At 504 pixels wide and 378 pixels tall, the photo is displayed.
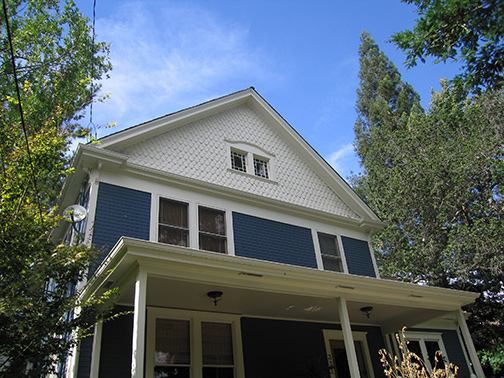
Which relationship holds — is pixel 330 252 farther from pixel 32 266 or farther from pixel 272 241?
pixel 32 266

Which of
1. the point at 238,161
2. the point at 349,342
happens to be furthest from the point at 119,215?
the point at 349,342

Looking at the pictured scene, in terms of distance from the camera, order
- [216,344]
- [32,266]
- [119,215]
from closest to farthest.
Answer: [32,266], [216,344], [119,215]

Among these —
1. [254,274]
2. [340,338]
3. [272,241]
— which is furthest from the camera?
[272,241]

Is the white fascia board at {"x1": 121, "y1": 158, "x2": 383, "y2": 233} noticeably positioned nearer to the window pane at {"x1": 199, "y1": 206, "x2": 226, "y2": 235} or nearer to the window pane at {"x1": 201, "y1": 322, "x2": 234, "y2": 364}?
the window pane at {"x1": 199, "y1": 206, "x2": 226, "y2": 235}

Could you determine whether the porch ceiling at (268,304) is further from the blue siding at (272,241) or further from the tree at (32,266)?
the blue siding at (272,241)

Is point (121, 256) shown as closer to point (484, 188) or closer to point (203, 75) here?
point (203, 75)

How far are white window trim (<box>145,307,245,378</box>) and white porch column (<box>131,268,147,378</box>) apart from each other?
1.77 metres

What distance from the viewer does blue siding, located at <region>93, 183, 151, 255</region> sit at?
24.6ft

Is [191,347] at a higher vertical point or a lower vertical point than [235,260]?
lower

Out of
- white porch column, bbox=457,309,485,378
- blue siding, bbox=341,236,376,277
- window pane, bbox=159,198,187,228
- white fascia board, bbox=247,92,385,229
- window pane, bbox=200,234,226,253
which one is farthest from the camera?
white fascia board, bbox=247,92,385,229

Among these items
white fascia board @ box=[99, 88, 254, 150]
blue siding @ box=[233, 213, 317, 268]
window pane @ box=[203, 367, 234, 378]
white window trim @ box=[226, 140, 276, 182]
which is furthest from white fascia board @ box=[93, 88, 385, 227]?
window pane @ box=[203, 367, 234, 378]

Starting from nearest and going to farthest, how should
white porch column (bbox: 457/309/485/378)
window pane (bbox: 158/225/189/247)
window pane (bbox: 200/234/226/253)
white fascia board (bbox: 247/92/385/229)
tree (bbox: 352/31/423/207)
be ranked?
white porch column (bbox: 457/309/485/378) → window pane (bbox: 158/225/189/247) → window pane (bbox: 200/234/226/253) → white fascia board (bbox: 247/92/385/229) → tree (bbox: 352/31/423/207)

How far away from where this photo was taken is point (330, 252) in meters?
10.8

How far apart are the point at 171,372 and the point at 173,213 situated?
10.4ft
